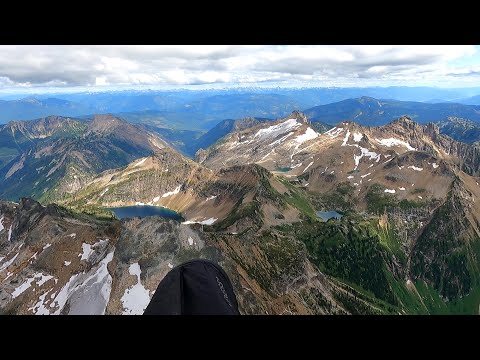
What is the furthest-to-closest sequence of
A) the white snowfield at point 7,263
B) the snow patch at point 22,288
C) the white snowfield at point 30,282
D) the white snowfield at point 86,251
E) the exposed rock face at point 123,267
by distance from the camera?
1. the white snowfield at point 7,263
2. the white snowfield at point 86,251
3. the white snowfield at point 30,282
4. the snow patch at point 22,288
5. the exposed rock face at point 123,267

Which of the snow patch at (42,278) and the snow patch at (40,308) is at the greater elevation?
the snow patch at (42,278)

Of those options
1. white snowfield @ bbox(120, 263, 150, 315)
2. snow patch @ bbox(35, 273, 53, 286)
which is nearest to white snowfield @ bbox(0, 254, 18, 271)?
snow patch @ bbox(35, 273, 53, 286)

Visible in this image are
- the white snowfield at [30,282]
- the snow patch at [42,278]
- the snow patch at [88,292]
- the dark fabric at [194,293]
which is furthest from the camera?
the snow patch at [42,278]

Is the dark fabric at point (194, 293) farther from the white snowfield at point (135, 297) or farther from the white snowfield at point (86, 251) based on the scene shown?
the white snowfield at point (86, 251)

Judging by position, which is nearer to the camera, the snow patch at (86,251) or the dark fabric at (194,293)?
the dark fabric at (194,293)

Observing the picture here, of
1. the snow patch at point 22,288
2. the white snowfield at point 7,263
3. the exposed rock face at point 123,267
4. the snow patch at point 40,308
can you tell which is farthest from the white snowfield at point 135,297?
the white snowfield at point 7,263
